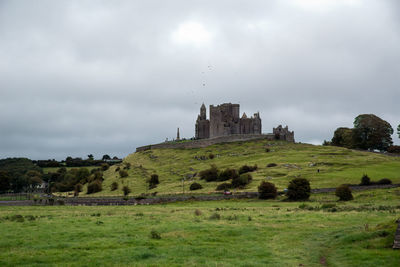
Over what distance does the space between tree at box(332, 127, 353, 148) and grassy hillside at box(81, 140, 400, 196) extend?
16344 mm

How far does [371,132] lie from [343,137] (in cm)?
1610

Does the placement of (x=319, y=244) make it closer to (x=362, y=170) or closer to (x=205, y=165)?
(x=362, y=170)

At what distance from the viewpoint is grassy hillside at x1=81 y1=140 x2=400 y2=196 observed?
3061 inches

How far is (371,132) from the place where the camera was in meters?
122

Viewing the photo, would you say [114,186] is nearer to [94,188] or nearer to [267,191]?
[94,188]

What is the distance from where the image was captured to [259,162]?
101250mm

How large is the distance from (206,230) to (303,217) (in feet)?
36.7

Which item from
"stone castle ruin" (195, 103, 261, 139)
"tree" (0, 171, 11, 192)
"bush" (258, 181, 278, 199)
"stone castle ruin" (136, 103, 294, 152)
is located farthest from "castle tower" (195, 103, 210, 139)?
"bush" (258, 181, 278, 199)

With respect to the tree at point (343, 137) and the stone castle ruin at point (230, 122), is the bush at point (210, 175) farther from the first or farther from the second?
the stone castle ruin at point (230, 122)

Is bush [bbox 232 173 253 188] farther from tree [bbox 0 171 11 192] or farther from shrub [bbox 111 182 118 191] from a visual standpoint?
tree [bbox 0 171 11 192]

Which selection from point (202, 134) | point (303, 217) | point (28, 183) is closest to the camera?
point (303, 217)

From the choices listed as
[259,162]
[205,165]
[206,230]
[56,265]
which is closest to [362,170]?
[259,162]

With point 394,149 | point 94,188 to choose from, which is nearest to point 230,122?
point 394,149

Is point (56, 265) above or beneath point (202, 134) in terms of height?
beneath
